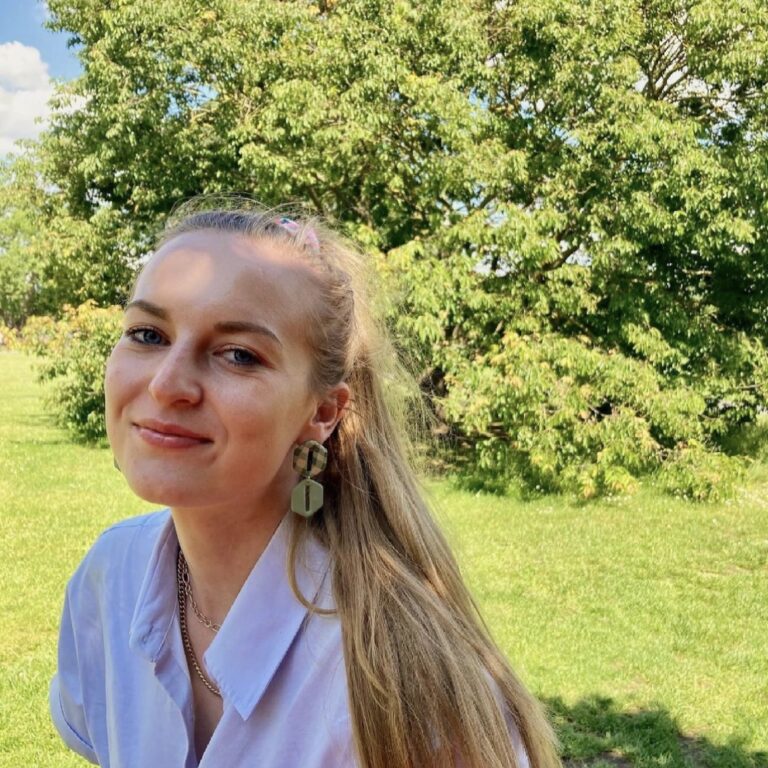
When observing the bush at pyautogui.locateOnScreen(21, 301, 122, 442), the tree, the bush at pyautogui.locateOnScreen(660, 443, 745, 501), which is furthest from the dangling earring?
the bush at pyautogui.locateOnScreen(21, 301, 122, 442)

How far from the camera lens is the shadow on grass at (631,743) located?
414 cm

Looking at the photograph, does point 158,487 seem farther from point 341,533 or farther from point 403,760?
point 403,760

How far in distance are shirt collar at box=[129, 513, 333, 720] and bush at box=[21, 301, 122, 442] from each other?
37.7ft

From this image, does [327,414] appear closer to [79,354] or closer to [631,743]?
[631,743]

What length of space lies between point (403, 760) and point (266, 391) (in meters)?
0.65

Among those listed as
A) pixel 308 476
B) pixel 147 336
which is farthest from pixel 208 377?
pixel 308 476

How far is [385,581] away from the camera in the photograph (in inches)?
59.3

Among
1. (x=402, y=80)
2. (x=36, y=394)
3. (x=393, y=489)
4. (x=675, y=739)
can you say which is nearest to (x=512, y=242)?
(x=402, y=80)

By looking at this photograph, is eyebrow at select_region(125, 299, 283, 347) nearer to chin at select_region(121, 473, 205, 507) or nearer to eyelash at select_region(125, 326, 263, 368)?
eyelash at select_region(125, 326, 263, 368)

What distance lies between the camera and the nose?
55.6 inches

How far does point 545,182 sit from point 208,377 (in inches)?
372

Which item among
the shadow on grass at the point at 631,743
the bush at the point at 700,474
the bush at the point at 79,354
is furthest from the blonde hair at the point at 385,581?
the bush at the point at 79,354

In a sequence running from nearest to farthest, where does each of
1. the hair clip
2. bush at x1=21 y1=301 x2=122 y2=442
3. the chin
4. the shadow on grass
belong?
the chin
the hair clip
the shadow on grass
bush at x1=21 y1=301 x2=122 y2=442

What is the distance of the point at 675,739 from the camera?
4379 millimetres
